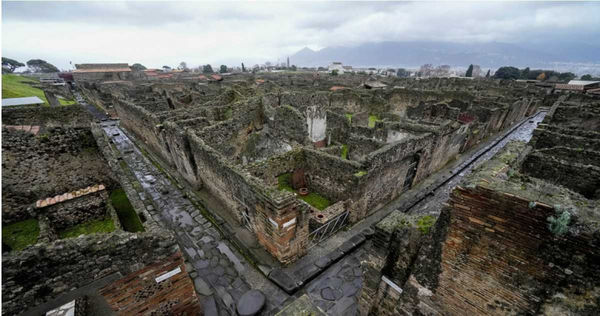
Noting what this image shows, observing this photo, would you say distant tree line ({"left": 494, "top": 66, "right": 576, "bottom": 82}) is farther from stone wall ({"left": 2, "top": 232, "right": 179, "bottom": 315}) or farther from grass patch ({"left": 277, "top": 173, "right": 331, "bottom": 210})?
stone wall ({"left": 2, "top": 232, "right": 179, "bottom": 315})

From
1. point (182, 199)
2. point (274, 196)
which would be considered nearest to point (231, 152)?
point (182, 199)

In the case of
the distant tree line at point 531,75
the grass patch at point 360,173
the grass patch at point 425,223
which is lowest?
the grass patch at point 360,173

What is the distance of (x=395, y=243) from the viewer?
16.8 ft

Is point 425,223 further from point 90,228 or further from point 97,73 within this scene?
point 97,73

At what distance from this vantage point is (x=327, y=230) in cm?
965

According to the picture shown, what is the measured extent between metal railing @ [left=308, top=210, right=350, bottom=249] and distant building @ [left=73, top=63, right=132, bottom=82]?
7734 cm

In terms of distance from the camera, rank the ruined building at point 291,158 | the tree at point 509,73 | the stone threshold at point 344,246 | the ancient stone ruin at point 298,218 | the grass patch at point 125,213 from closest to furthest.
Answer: the ancient stone ruin at point 298,218, the stone threshold at point 344,246, the ruined building at point 291,158, the grass patch at point 125,213, the tree at point 509,73

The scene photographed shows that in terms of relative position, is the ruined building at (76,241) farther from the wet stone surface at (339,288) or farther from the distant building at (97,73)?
the distant building at (97,73)

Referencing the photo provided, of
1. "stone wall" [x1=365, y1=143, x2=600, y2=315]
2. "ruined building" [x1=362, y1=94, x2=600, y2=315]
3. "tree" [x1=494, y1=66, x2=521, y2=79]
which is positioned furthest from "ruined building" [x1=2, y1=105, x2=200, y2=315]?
"tree" [x1=494, y1=66, x2=521, y2=79]

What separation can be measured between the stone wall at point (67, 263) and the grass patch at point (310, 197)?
6381mm

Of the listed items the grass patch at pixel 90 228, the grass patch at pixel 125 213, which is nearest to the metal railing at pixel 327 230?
the grass patch at pixel 125 213

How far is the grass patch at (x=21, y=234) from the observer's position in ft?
25.7

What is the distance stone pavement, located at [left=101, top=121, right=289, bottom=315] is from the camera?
7215 mm

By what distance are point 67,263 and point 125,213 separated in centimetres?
555
